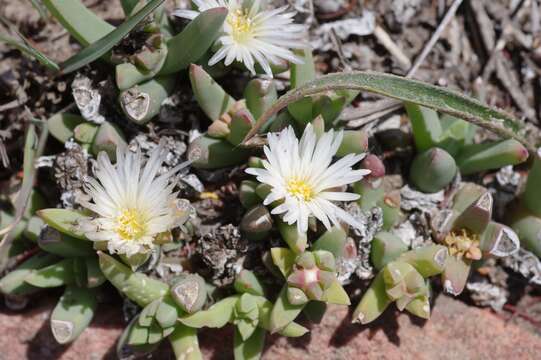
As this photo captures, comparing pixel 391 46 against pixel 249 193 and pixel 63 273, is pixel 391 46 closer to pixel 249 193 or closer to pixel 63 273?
pixel 249 193

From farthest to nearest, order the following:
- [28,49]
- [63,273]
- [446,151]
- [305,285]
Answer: [446,151]
[63,273]
[28,49]
[305,285]

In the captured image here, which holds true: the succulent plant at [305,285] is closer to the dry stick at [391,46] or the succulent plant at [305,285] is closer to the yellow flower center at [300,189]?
the yellow flower center at [300,189]

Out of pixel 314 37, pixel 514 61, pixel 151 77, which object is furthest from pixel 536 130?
pixel 151 77

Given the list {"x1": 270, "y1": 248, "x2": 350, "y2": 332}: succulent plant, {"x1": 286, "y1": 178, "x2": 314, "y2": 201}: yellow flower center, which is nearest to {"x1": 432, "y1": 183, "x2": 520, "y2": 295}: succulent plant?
{"x1": 270, "y1": 248, "x2": 350, "y2": 332}: succulent plant

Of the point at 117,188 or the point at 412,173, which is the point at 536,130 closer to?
the point at 412,173

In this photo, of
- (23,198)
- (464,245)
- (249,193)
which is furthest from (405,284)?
(23,198)
